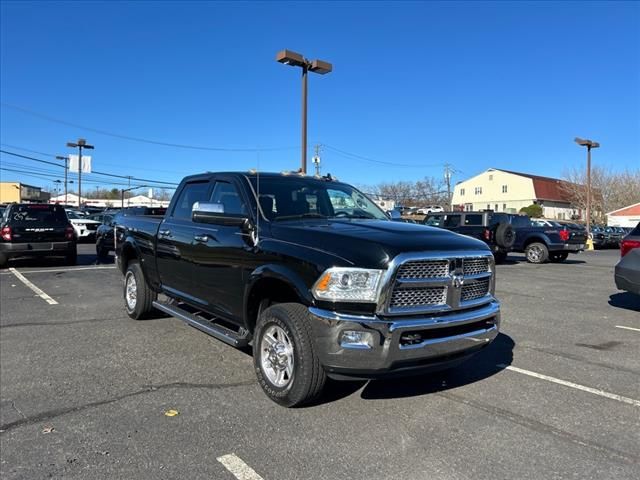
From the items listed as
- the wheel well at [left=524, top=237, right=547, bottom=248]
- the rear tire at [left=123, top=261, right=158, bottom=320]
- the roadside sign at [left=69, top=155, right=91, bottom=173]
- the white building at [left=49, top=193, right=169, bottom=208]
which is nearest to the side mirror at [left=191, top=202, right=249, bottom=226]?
the rear tire at [left=123, top=261, right=158, bottom=320]

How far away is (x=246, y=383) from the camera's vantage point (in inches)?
181

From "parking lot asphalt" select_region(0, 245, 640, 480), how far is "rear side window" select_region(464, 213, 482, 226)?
35.8ft

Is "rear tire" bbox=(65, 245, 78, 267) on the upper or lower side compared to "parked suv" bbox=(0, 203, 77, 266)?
lower

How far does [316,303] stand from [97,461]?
1746mm

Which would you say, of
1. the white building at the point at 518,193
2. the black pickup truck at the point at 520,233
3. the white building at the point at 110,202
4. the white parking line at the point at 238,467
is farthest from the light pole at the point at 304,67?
the white building at the point at 110,202

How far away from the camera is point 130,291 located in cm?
727

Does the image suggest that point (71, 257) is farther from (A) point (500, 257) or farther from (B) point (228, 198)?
(A) point (500, 257)

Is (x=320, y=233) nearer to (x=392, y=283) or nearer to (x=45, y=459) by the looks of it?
(x=392, y=283)

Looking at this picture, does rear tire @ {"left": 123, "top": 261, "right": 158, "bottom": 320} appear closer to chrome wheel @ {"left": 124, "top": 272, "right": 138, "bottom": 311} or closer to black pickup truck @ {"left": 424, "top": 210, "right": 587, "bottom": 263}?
chrome wheel @ {"left": 124, "top": 272, "right": 138, "bottom": 311}

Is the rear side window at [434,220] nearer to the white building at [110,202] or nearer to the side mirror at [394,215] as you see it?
the side mirror at [394,215]

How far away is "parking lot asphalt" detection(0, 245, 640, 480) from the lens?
315 cm

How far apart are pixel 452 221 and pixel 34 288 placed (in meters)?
13.4

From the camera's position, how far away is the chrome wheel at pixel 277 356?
3.91 meters

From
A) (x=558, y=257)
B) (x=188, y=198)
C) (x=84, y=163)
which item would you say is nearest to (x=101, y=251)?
(x=188, y=198)
